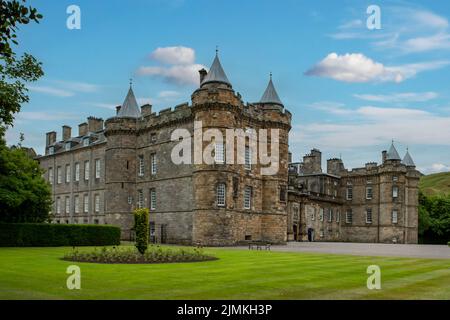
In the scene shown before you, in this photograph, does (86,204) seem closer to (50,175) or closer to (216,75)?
(50,175)

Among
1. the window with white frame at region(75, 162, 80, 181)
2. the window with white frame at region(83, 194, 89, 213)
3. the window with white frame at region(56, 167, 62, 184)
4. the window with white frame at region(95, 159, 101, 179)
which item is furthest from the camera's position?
the window with white frame at region(56, 167, 62, 184)

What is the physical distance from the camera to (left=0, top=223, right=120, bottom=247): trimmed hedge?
3397 cm

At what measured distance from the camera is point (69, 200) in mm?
60031

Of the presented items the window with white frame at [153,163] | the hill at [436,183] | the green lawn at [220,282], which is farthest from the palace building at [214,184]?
the hill at [436,183]

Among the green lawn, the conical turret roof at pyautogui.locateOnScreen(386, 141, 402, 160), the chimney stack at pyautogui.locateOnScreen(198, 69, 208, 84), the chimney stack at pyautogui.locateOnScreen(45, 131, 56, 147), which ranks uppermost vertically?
the chimney stack at pyautogui.locateOnScreen(198, 69, 208, 84)

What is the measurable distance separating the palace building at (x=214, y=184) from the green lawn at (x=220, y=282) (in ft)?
70.5

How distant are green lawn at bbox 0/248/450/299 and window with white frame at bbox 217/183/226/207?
20657 mm

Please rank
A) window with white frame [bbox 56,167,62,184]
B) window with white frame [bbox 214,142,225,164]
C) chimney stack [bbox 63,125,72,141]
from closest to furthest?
window with white frame [bbox 214,142,225,164] → window with white frame [bbox 56,167,62,184] → chimney stack [bbox 63,125,72,141]

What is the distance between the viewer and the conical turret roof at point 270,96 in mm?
46125

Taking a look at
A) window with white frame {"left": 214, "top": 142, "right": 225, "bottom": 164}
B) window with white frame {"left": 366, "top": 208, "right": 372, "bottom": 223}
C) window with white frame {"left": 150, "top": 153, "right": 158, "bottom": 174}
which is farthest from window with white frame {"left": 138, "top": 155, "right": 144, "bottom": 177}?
window with white frame {"left": 366, "top": 208, "right": 372, "bottom": 223}

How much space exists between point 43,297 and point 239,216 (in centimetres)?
3113

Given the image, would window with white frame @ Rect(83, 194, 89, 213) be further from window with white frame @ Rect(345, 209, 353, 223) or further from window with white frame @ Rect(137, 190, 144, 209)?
window with white frame @ Rect(345, 209, 353, 223)

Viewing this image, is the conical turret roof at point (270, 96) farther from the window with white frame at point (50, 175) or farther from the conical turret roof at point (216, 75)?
the window with white frame at point (50, 175)
